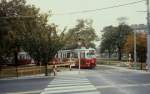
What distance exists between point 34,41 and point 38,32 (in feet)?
6.67

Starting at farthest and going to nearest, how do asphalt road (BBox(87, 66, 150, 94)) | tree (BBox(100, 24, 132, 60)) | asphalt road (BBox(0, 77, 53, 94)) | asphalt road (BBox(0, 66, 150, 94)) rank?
tree (BBox(100, 24, 132, 60)), asphalt road (BBox(0, 77, 53, 94)), asphalt road (BBox(0, 66, 150, 94)), asphalt road (BBox(87, 66, 150, 94))

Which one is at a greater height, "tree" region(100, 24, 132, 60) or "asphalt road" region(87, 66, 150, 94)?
"tree" region(100, 24, 132, 60)

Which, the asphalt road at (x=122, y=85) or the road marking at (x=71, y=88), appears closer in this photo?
the asphalt road at (x=122, y=85)

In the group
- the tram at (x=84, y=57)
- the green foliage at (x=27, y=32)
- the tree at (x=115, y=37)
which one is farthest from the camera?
the tree at (x=115, y=37)

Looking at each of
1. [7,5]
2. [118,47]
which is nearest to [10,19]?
[7,5]

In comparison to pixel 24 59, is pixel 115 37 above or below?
above

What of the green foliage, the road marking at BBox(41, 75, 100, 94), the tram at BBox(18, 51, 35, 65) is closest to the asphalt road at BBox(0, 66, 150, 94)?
the road marking at BBox(41, 75, 100, 94)

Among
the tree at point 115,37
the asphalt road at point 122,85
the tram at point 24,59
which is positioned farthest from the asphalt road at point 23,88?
the tree at point 115,37

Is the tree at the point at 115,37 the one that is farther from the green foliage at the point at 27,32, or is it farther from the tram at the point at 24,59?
the green foliage at the point at 27,32

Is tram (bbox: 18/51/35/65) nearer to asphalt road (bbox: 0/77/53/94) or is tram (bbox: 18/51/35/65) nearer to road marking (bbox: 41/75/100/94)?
asphalt road (bbox: 0/77/53/94)

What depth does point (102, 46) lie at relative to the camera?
111 m

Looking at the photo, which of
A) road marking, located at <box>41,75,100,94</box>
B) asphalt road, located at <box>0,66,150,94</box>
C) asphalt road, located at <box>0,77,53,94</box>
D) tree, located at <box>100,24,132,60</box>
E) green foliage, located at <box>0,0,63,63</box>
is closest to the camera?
asphalt road, located at <box>0,66,150,94</box>

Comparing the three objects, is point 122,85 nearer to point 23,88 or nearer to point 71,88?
point 71,88

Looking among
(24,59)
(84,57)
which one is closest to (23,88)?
(84,57)
